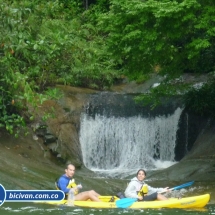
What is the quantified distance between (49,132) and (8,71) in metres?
5.66

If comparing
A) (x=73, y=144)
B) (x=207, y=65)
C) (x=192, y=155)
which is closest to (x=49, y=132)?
(x=73, y=144)

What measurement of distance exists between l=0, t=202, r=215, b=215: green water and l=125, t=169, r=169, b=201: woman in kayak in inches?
22.2

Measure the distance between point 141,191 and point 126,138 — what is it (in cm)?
740

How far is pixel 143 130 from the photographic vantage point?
1927 cm

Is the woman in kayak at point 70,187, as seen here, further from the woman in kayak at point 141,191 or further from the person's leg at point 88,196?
the woman in kayak at point 141,191

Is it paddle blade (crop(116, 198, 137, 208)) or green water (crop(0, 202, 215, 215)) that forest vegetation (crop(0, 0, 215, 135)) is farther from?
paddle blade (crop(116, 198, 137, 208))

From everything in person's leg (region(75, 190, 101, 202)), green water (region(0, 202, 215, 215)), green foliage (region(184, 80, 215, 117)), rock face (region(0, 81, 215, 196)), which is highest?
green foliage (region(184, 80, 215, 117))

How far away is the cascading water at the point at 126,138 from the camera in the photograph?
62.0 feet

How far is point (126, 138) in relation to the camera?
19.2m

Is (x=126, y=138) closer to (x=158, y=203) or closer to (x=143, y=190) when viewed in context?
(x=143, y=190)

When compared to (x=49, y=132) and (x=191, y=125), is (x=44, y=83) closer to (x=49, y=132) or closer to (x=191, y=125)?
(x=49, y=132)

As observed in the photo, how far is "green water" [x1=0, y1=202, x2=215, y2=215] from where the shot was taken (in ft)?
34.8

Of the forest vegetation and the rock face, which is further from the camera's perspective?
the rock face

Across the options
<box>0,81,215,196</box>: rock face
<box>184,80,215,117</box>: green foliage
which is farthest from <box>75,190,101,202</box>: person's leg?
<box>184,80,215,117</box>: green foliage
